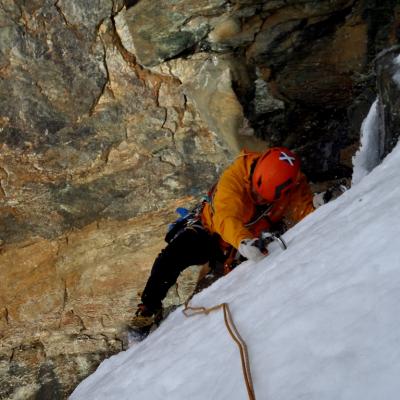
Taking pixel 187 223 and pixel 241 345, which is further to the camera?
pixel 187 223

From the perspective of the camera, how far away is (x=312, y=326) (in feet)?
5.72

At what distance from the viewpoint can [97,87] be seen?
5.68 metres

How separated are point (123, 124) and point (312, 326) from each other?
4.55 m

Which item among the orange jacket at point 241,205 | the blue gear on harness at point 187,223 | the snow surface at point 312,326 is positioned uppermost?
the blue gear on harness at point 187,223

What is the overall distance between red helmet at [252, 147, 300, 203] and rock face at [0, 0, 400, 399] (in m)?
0.83

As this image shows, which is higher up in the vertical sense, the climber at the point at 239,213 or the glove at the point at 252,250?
the climber at the point at 239,213

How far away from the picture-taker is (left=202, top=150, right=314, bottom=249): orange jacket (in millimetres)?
3732

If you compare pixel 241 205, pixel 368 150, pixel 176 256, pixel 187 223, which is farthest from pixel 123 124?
pixel 368 150

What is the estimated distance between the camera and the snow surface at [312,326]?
57.4 inches

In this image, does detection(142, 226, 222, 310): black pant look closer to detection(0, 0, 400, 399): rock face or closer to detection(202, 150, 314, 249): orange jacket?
detection(202, 150, 314, 249): orange jacket

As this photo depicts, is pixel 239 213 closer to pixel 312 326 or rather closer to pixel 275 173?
pixel 275 173

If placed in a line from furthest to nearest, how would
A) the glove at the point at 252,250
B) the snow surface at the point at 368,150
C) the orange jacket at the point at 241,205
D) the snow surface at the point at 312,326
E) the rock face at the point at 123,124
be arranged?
the rock face at the point at 123,124
the orange jacket at the point at 241,205
the snow surface at the point at 368,150
the glove at the point at 252,250
the snow surface at the point at 312,326

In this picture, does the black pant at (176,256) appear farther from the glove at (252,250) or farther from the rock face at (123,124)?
the rock face at (123,124)

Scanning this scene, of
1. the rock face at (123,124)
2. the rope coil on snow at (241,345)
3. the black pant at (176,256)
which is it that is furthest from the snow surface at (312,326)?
the rock face at (123,124)
